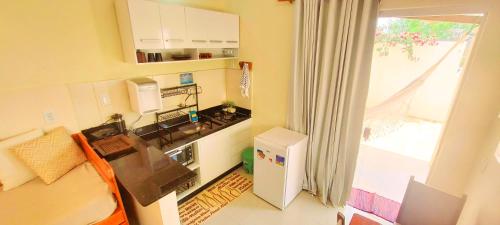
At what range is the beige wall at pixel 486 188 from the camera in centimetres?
101

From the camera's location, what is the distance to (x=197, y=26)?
222 cm

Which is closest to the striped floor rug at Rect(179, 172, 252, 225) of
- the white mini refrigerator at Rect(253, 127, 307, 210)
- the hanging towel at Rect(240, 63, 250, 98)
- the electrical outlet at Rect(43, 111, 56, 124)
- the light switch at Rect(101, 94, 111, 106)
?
the white mini refrigerator at Rect(253, 127, 307, 210)

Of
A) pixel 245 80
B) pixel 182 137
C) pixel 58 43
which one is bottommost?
pixel 182 137

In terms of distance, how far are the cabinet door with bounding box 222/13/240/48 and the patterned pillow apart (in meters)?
1.83

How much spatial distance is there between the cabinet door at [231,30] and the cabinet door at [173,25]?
1.81 feet

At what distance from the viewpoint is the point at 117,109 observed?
83.6 inches

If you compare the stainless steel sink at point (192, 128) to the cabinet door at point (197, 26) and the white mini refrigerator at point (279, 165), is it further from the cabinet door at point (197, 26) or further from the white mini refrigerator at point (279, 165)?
the cabinet door at point (197, 26)

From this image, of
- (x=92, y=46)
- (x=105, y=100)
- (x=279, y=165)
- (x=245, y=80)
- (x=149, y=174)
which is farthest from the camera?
(x=245, y=80)

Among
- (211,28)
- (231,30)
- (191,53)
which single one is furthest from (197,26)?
(231,30)

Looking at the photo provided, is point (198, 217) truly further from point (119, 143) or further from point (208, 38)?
point (208, 38)

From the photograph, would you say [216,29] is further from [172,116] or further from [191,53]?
[172,116]

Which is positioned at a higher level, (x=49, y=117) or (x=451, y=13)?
(x=451, y=13)

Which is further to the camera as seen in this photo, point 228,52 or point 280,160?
point 228,52

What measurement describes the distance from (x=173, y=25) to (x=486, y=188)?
2.64 metres
